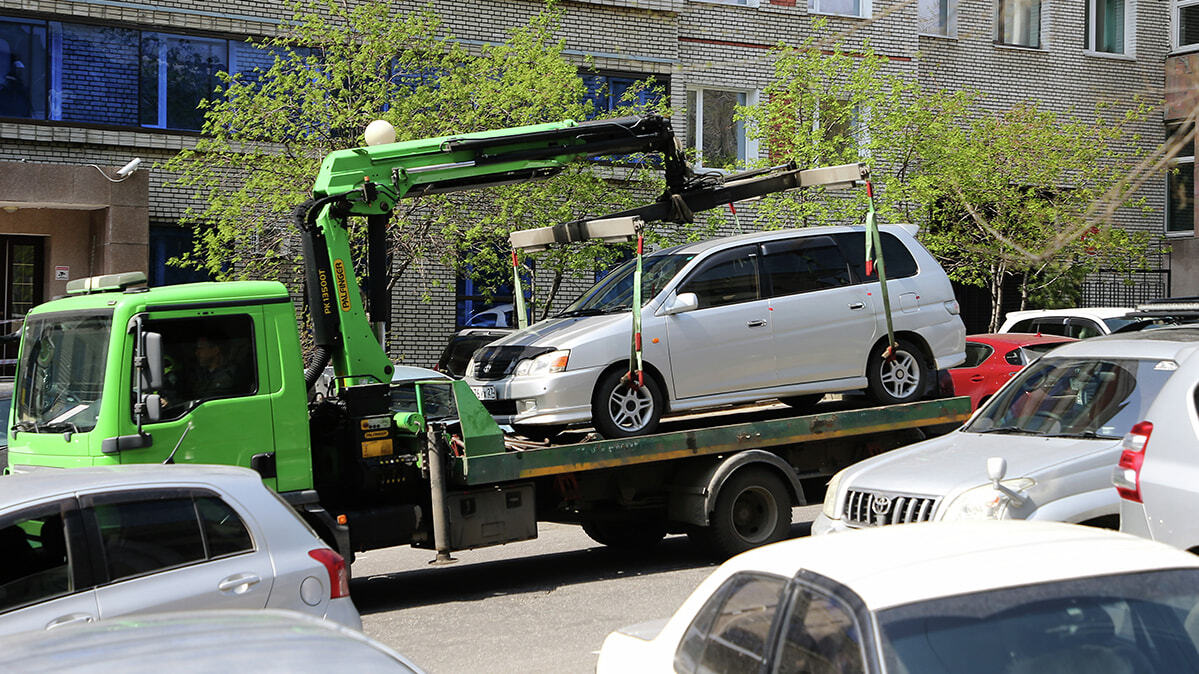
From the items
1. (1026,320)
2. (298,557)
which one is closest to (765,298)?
(298,557)

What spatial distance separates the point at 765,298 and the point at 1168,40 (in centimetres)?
2290

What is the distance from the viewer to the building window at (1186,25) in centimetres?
2920

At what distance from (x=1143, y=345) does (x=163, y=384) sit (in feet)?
21.4

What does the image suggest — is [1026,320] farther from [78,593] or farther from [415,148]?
[78,593]

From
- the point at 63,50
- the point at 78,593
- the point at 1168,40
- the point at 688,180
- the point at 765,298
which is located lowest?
the point at 78,593

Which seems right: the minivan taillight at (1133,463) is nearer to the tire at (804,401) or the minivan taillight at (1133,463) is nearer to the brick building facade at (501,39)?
the tire at (804,401)

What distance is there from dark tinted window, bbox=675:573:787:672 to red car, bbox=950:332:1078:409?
1372 centimetres

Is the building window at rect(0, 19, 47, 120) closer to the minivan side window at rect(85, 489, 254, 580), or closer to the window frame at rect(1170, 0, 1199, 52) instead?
the minivan side window at rect(85, 489, 254, 580)

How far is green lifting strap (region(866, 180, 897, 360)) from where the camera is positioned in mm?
Answer: 10859

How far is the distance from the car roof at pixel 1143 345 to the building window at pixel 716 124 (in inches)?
651

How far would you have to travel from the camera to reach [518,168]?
35.1ft

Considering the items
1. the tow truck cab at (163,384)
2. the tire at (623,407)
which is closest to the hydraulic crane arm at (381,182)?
the tow truck cab at (163,384)

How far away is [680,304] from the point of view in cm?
1059

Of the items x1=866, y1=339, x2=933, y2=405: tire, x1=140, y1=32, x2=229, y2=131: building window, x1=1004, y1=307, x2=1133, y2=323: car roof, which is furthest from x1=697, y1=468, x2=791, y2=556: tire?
x1=140, y1=32, x2=229, y2=131: building window
